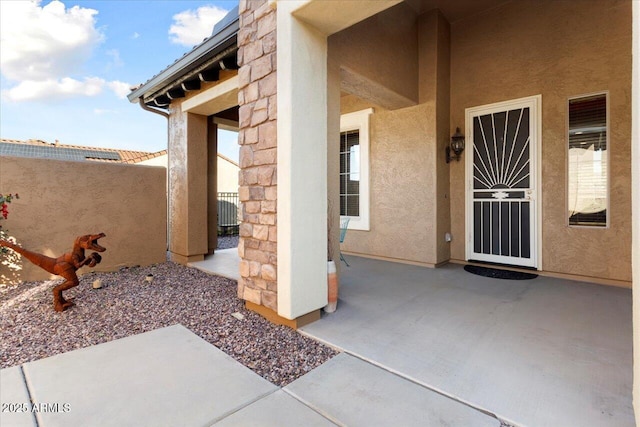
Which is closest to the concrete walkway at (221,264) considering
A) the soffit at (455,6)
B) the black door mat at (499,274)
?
the black door mat at (499,274)

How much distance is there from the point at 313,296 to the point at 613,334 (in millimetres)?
2654

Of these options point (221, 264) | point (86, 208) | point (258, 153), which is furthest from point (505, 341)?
point (86, 208)

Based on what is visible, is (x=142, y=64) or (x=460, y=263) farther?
(x=142, y=64)

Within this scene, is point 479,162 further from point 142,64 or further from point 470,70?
point 142,64

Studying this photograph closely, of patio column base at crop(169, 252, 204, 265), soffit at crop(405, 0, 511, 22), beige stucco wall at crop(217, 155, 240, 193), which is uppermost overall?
soffit at crop(405, 0, 511, 22)

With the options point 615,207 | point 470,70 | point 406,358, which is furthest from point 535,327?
point 470,70

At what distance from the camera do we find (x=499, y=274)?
4.77 m

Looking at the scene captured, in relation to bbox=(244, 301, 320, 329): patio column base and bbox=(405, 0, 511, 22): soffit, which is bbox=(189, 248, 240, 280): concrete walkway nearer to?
bbox=(244, 301, 320, 329): patio column base

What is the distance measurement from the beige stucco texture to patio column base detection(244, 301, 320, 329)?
2.83m

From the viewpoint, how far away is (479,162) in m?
5.36

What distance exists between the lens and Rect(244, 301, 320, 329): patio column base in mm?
2771

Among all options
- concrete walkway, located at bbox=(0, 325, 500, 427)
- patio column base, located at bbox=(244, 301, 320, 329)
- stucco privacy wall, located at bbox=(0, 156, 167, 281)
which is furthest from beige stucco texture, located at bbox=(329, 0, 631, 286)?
stucco privacy wall, located at bbox=(0, 156, 167, 281)

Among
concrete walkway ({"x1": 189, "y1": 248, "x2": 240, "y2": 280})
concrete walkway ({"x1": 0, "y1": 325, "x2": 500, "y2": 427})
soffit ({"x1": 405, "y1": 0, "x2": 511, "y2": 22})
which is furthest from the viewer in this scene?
soffit ({"x1": 405, "y1": 0, "x2": 511, "y2": 22})

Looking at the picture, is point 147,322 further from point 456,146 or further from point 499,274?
point 456,146
